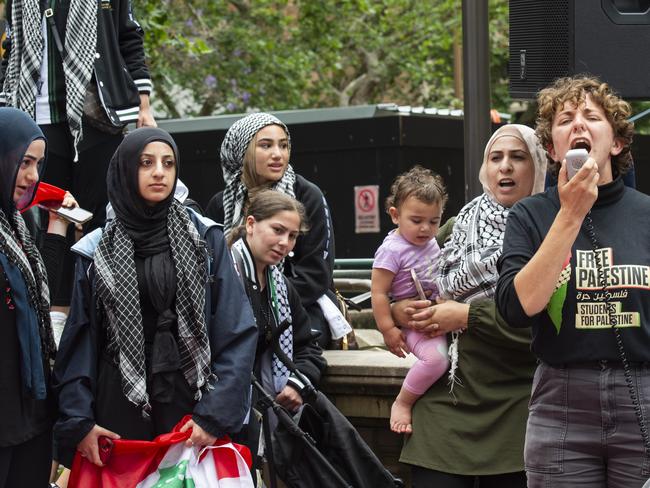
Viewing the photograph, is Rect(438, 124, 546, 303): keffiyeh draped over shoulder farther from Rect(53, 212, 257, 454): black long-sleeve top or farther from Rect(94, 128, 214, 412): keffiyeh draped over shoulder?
Rect(94, 128, 214, 412): keffiyeh draped over shoulder

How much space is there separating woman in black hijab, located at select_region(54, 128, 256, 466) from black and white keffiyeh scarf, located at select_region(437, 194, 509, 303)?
0.81m

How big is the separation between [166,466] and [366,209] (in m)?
8.97

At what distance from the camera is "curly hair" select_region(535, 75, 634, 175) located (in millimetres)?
3965

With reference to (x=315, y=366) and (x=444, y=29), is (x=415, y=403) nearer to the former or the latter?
(x=315, y=366)

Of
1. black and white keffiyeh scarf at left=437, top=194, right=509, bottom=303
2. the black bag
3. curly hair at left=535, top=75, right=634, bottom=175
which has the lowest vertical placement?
the black bag

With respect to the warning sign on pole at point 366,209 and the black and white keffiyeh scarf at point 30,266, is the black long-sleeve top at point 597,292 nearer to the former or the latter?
the black and white keffiyeh scarf at point 30,266

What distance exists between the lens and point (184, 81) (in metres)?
19.8

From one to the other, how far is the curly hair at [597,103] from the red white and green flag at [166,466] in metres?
1.59

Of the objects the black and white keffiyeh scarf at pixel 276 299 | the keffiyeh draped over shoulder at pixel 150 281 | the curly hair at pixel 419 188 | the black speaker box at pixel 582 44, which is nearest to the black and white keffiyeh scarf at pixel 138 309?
the keffiyeh draped over shoulder at pixel 150 281

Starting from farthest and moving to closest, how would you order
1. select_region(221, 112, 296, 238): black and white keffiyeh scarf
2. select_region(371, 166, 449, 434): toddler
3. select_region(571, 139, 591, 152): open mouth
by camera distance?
select_region(221, 112, 296, 238): black and white keffiyeh scarf < select_region(371, 166, 449, 434): toddler < select_region(571, 139, 591, 152): open mouth

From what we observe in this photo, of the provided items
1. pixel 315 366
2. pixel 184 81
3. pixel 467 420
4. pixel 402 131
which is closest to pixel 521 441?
pixel 467 420

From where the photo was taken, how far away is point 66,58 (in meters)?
5.94

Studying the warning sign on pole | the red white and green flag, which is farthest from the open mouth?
the warning sign on pole

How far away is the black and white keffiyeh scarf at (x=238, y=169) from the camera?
6.27 metres
